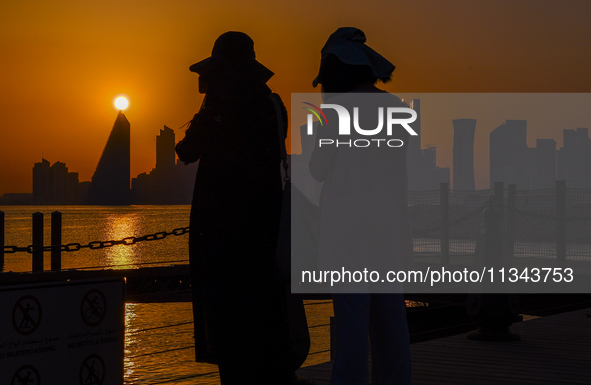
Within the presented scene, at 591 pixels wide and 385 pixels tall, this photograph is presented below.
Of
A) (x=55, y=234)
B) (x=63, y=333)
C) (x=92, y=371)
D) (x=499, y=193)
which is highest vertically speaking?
(x=499, y=193)

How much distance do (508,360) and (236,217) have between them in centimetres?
286

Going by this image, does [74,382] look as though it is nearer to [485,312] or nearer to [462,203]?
[485,312]

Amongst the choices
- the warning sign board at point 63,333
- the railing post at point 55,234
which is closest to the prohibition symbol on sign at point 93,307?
the warning sign board at point 63,333

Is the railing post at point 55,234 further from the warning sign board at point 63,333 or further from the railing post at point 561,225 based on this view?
the railing post at point 561,225

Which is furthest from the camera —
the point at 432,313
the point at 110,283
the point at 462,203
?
the point at 462,203

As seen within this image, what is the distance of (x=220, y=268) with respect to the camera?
3.10m

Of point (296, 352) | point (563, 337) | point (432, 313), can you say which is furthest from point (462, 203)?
point (296, 352)

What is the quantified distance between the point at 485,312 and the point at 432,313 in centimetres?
595

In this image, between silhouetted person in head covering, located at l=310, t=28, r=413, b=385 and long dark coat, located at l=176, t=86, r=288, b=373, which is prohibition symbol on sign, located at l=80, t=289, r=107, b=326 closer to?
long dark coat, located at l=176, t=86, r=288, b=373

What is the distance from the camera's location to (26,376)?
287cm

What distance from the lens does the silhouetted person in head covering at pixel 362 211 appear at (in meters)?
2.44

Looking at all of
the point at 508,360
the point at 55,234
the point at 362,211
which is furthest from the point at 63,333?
the point at 55,234

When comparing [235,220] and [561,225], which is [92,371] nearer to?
[235,220]

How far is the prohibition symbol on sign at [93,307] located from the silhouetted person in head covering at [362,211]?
1295 mm
